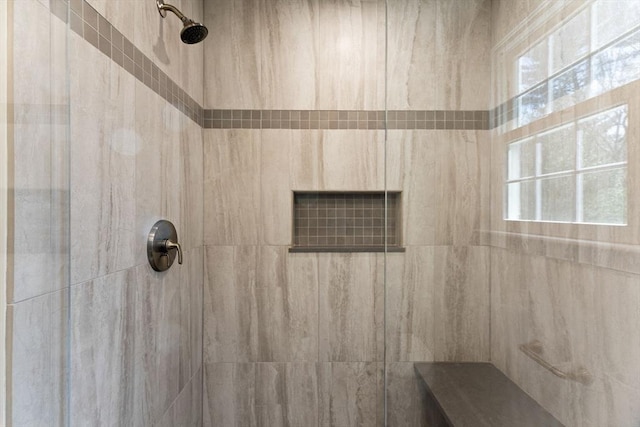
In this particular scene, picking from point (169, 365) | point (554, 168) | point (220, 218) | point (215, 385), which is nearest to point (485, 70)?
point (554, 168)

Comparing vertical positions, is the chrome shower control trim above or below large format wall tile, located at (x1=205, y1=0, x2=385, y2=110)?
below

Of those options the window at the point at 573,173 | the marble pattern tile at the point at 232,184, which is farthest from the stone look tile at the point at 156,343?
the window at the point at 573,173

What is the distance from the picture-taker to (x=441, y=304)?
99 centimetres

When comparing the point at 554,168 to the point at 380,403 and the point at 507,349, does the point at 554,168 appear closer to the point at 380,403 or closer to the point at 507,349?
the point at 507,349

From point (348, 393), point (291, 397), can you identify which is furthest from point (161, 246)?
point (348, 393)

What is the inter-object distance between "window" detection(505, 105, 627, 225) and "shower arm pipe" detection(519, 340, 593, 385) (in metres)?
0.26

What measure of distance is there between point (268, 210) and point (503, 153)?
41.8 inches

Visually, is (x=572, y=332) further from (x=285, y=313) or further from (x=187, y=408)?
(x=187, y=408)

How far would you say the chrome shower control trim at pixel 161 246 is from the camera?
44.6 inches

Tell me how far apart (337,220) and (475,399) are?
0.98m

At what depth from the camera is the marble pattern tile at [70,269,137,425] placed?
0.79 meters

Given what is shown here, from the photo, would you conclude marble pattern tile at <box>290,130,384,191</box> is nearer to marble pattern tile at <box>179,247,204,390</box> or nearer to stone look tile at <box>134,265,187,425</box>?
marble pattern tile at <box>179,247,204,390</box>

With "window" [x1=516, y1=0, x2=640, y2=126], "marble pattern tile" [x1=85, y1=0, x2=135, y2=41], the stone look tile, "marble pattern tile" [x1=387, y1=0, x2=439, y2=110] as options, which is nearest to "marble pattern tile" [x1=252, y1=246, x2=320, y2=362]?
the stone look tile

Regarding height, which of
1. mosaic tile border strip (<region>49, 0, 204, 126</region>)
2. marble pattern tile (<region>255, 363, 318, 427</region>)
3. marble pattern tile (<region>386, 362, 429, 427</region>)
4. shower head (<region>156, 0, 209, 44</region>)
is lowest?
marble pattern tile (<region>255, 363, 318, 427</region>)
